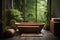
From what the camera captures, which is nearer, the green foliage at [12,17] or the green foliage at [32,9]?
the green foliage at [12,17]

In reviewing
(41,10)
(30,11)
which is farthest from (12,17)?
(41,10)

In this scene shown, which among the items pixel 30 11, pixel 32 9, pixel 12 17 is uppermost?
pixel 32 9

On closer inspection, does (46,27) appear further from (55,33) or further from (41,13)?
(55,33)

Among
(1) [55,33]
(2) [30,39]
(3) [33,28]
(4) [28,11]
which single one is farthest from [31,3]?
(2) [30,39]

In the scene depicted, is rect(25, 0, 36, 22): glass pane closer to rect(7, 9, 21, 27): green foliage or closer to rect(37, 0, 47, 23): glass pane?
rect(37, 0, 47, 23): glass pane

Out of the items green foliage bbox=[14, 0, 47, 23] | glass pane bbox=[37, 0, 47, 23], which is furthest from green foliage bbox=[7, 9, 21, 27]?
glass pane bbox=[37, 0, 47, 23]

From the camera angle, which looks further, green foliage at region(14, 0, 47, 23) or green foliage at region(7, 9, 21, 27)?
green foliage at region(14, 0, 47, 23)

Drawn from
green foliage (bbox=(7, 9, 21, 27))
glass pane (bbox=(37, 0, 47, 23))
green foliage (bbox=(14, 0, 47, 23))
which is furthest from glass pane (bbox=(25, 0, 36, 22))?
green foliage (bbox=(7, 9, 21, 27))

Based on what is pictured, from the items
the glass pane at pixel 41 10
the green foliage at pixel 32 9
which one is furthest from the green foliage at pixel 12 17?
the glass pane at pixel 41 10

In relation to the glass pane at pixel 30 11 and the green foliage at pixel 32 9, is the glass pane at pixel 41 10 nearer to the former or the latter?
the green foliage at pixel 32 9

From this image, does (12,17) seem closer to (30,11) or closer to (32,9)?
(30,11)

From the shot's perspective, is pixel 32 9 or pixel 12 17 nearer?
pixel 12 17

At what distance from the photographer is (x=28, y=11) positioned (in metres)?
8.99

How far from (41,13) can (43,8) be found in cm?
33
